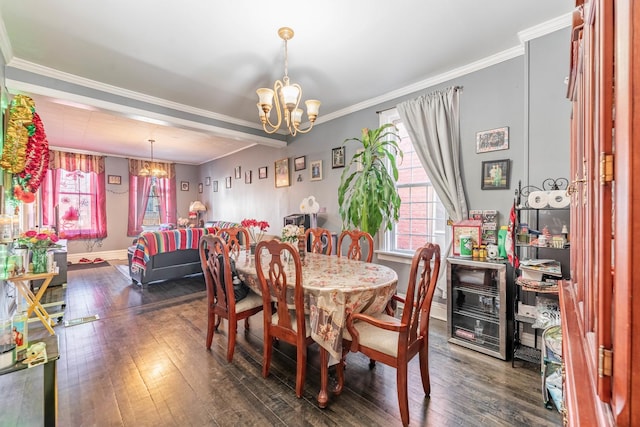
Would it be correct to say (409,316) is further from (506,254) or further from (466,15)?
(466,15)

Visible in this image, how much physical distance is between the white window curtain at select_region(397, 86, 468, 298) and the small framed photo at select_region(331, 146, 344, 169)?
1.26 meters

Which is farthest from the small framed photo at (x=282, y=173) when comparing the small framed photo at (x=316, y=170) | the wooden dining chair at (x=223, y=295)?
the wooden dining chair at (x=223, y=295)

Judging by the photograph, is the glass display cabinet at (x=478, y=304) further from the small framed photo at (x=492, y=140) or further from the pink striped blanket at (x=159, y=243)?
the pink striped blanket at (x=159, y=243)

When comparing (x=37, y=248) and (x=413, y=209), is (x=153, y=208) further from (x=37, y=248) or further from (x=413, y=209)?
(x=413, y=209)

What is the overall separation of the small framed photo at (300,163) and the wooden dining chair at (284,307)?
123 inches

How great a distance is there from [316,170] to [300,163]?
0.46 metres

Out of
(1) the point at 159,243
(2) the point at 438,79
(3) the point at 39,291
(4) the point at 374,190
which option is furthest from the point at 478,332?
(1) the point at 159,243

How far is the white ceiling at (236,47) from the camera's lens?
7.04ft

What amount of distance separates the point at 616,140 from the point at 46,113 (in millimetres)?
6073

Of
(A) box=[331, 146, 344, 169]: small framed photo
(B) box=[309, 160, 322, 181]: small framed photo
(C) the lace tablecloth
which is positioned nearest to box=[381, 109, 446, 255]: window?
(A) box=[331, 146, 344, 169]: small framed photo

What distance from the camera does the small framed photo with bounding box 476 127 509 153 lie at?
8.93ft

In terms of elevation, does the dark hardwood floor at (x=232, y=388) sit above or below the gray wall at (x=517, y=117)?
below

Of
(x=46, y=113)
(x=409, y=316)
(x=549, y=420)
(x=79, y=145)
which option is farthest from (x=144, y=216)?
(x=549, y=420)

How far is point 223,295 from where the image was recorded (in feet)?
7.74
